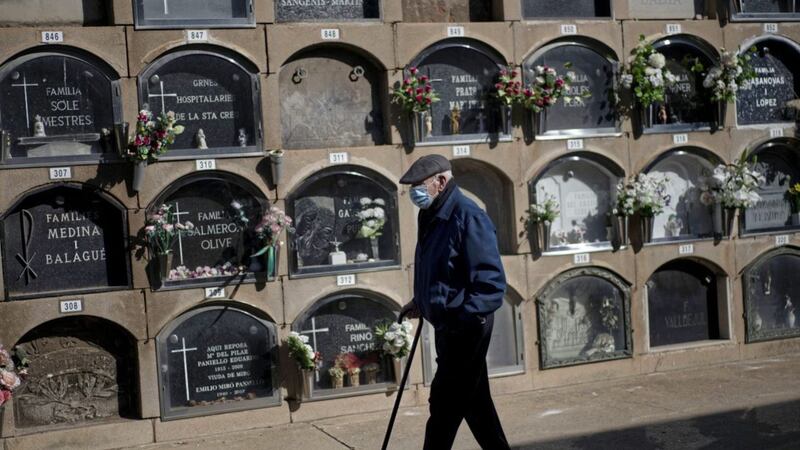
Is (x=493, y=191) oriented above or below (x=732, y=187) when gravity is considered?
above

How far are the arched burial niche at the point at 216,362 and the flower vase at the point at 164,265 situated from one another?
32cm

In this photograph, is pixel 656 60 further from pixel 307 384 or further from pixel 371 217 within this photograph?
pixel 307 384

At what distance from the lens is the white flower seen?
26.7 feet

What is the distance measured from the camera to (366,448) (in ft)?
20.7

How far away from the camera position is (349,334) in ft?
24.5

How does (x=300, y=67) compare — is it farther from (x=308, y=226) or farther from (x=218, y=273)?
(x=218, y=273)

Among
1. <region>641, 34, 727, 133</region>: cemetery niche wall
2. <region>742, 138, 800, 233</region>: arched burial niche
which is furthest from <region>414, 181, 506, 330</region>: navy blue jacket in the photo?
<region>742, 138, 800, 233</region>: arched burial niche

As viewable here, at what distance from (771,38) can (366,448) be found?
17.2 ft

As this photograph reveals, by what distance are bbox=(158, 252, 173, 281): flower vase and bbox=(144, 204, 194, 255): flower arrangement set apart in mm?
34

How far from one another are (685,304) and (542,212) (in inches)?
68.1

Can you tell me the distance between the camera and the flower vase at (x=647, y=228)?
8.20 metres

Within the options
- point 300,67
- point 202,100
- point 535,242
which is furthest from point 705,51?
point 202,100

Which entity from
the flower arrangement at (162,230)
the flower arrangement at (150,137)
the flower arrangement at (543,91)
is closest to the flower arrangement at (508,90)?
the flower arrangement at (543,91)

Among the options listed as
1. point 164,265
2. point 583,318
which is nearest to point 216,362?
point 164,265
